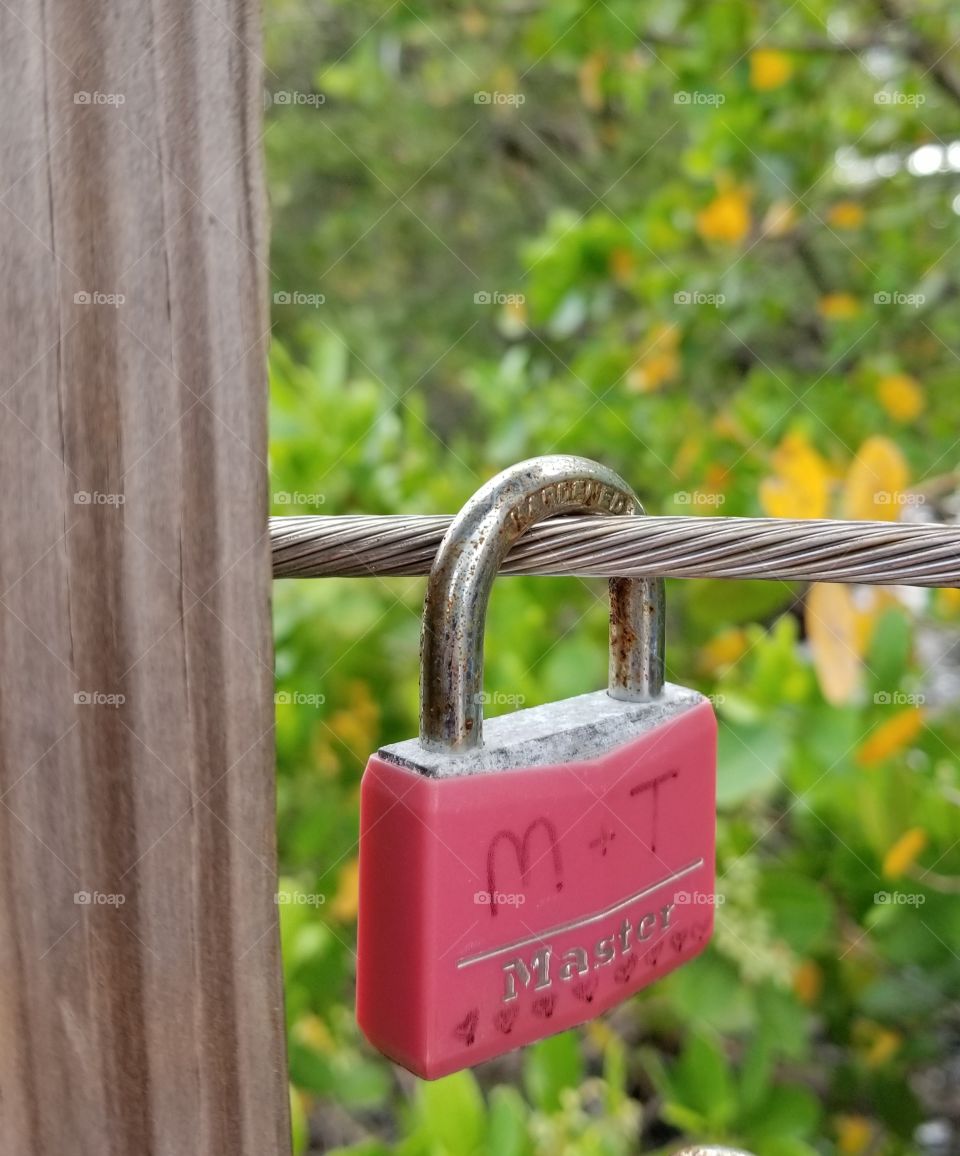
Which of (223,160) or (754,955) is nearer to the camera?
(223,160)

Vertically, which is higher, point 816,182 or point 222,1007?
point 816,182

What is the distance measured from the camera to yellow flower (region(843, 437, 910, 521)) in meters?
1.02

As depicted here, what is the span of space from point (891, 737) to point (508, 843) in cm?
64

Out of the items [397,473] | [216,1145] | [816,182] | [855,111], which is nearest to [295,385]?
[397,473]

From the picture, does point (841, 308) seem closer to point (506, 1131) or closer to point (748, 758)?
point (748, 758)

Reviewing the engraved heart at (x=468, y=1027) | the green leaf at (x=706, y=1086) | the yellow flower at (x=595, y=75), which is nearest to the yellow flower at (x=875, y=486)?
the green leaf at (x=706, y=1086)

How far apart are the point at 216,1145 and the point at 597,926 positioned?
168 millimetres

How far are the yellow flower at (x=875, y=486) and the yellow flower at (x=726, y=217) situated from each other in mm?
623

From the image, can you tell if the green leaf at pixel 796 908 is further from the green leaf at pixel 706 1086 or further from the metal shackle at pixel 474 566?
the metal shackle at pixel 474 566

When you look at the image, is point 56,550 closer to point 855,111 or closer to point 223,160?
point 223,160

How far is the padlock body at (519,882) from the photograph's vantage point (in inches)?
15.4

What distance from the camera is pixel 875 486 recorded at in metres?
1.03

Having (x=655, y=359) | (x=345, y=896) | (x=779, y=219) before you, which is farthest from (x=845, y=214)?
(x=345, y=896)

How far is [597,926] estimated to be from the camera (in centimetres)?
44
